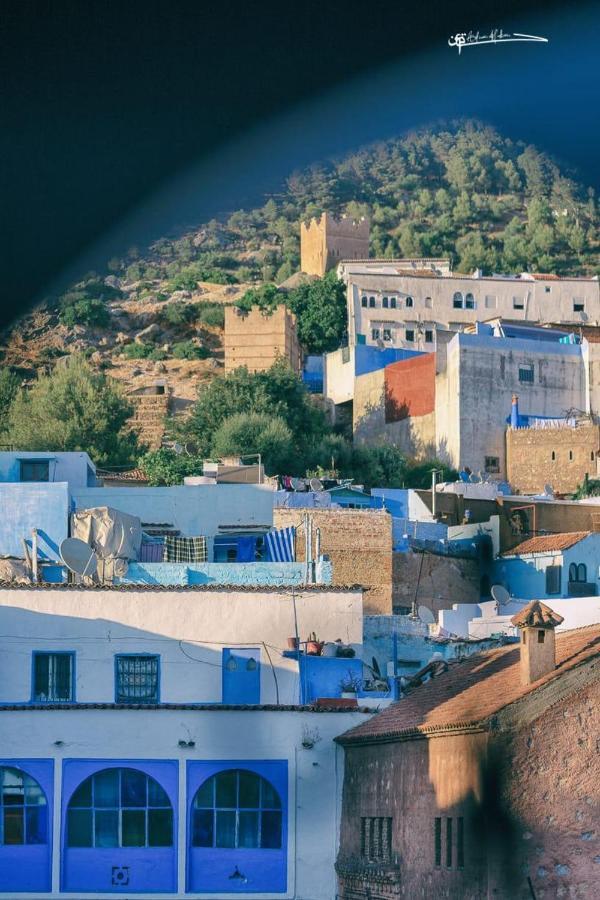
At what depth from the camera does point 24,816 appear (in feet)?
48.0

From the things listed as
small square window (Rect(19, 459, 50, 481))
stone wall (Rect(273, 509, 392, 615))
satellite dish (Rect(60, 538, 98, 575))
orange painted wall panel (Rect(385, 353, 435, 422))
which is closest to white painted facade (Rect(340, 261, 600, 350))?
orange painted wall panel (Rect(385, 353, 435, 422))

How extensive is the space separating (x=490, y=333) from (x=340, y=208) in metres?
27.1

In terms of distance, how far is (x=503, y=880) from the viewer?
1174 centimetres

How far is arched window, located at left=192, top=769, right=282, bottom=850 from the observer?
1459cm

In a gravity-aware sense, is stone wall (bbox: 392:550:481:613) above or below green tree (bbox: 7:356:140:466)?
below

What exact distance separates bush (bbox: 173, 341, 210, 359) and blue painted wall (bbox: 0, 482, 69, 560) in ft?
89.1

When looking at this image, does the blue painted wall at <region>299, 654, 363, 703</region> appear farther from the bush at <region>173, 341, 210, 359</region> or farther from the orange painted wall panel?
the bush at <region>173, 341, 210, 359</region>

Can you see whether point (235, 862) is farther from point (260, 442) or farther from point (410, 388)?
point (410, 388)

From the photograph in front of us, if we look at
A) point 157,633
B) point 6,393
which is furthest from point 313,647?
point 6,393

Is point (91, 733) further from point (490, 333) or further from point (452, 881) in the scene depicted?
point (490, 333)

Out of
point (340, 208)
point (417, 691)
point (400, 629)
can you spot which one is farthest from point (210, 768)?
point (340, 208)

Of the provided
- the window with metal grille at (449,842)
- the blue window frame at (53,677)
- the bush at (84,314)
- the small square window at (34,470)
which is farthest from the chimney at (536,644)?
the bush at (84,314)

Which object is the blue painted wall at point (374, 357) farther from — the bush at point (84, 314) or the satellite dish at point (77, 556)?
the satellite dish at point (77, 556)

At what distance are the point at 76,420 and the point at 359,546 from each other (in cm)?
1297
